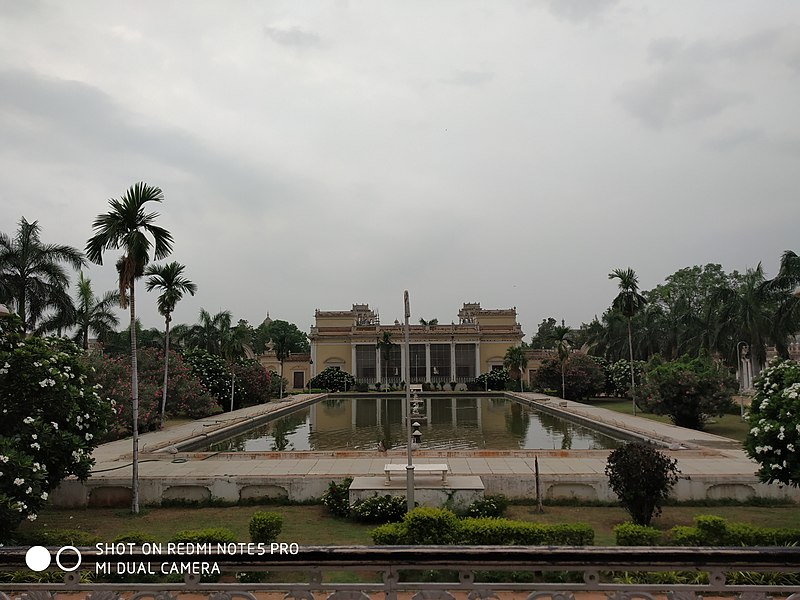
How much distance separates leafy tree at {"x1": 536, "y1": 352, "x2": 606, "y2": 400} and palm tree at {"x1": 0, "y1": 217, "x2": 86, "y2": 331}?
3060 cm

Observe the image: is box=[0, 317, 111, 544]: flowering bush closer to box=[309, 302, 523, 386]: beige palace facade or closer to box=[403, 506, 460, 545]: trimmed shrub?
box=[403, 506, 460, 545]: trimmed shrub

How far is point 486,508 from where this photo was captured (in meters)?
9.91

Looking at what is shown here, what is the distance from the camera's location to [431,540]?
6.92 m

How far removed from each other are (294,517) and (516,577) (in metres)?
5.24

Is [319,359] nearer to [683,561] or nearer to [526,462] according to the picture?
[526,462]

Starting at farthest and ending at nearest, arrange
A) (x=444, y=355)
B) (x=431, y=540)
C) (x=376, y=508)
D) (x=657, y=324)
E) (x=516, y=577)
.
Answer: (x=444, y=355) < (x=657, y=324) < (x=376, y=508) < (x=431, y=540) < (x=516, y=577)

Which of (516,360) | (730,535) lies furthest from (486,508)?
(516,360)

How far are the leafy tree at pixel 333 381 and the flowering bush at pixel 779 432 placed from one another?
1890 inches

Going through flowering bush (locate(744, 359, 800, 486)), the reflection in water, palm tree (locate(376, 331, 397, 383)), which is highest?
palm tree (locate(376, 331, 397, 383))

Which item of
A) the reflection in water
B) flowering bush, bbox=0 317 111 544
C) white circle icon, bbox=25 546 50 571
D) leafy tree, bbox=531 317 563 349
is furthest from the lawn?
leafy tree, bbox=531 317 563 349

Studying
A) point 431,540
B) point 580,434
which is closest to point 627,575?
point 431,540

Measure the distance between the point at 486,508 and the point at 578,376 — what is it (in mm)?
31808

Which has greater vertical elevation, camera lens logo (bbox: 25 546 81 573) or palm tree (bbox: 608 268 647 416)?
palm tree (bbox: 608 268 647 416)

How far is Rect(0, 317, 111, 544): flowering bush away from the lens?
309 inches
